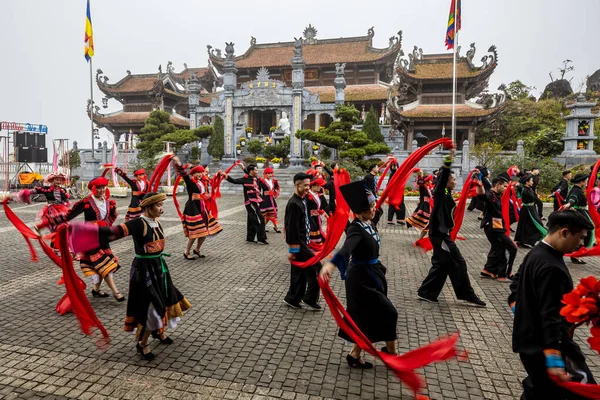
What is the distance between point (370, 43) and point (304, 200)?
34.3 m

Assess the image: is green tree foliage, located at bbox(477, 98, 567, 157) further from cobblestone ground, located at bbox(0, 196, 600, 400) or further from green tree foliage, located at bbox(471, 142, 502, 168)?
cobblestone ground, located at bbox(0, 196, 600, 400)

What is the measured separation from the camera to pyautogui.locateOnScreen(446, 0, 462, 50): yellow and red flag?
62.5 ft

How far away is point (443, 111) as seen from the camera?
28.5m

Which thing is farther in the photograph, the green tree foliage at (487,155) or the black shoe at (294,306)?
the green tree foliage at (487,155)

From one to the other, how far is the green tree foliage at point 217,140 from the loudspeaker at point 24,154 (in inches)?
462

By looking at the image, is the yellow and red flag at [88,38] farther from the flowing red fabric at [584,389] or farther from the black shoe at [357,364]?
the flowing red fabric at [584,389]

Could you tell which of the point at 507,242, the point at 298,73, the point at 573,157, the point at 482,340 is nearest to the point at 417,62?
the point at 298,73

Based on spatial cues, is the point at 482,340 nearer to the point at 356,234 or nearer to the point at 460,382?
the point at 460,382

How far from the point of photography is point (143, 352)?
4105mm

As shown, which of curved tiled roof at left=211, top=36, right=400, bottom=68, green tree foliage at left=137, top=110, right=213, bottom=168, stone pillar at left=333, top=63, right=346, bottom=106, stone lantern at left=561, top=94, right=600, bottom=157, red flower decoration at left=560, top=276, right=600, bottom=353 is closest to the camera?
red flower decoration at left=560, top=276, right=600, bottom=353

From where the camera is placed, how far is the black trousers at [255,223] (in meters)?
9.79

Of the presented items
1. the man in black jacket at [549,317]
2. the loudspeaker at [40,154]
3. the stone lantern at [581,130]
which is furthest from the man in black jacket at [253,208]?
the stone lantern at [581,130]

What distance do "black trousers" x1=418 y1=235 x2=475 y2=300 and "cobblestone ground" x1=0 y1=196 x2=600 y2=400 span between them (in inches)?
8.1

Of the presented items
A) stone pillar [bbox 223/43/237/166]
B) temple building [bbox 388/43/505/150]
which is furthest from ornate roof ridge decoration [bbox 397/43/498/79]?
stone pillar [bbox 223/43/237/166]
